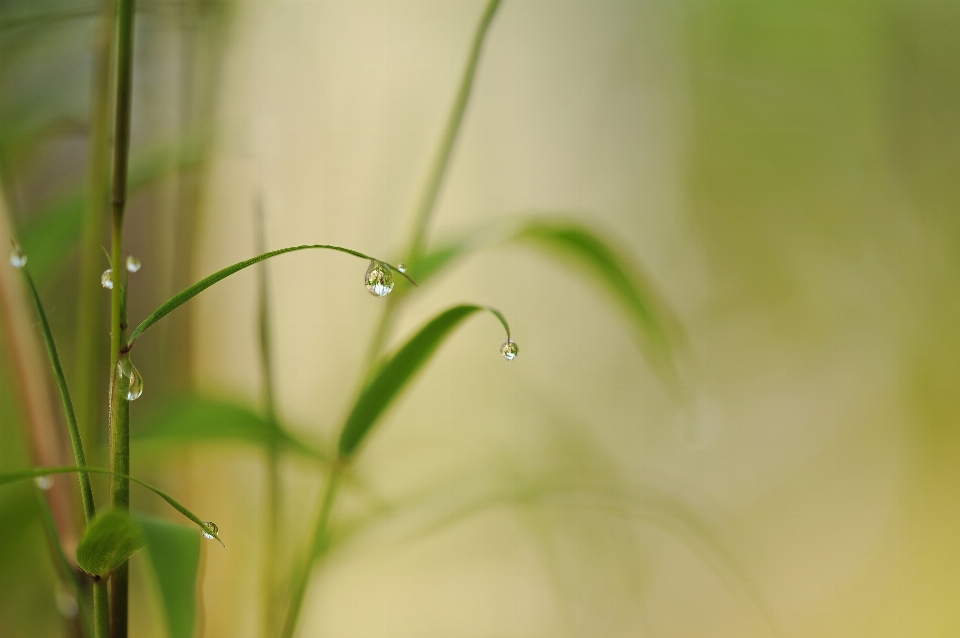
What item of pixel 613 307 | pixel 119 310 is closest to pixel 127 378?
pixel 119 310

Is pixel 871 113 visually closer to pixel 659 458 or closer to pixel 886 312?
pixel 886 312

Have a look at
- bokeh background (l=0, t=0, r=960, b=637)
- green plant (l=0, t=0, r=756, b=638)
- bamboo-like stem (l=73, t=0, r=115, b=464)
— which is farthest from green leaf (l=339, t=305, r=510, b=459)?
bokeh background (l=0, t=0, r=960, b=637)

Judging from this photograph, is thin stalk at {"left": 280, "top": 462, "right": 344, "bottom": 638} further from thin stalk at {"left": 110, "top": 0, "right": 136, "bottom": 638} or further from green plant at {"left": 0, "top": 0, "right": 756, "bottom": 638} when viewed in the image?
thin stalk at {"left": 110, "top": 0, "right": 136, "bottom": 638}

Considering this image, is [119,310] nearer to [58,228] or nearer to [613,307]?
[58,228]

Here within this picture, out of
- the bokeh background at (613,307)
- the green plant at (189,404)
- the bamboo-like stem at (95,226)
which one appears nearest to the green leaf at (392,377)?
the green plant at (189,404)

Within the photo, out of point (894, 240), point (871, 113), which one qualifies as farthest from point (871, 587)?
point (871, 113)

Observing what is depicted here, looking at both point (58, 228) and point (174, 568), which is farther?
point (58, 228)
